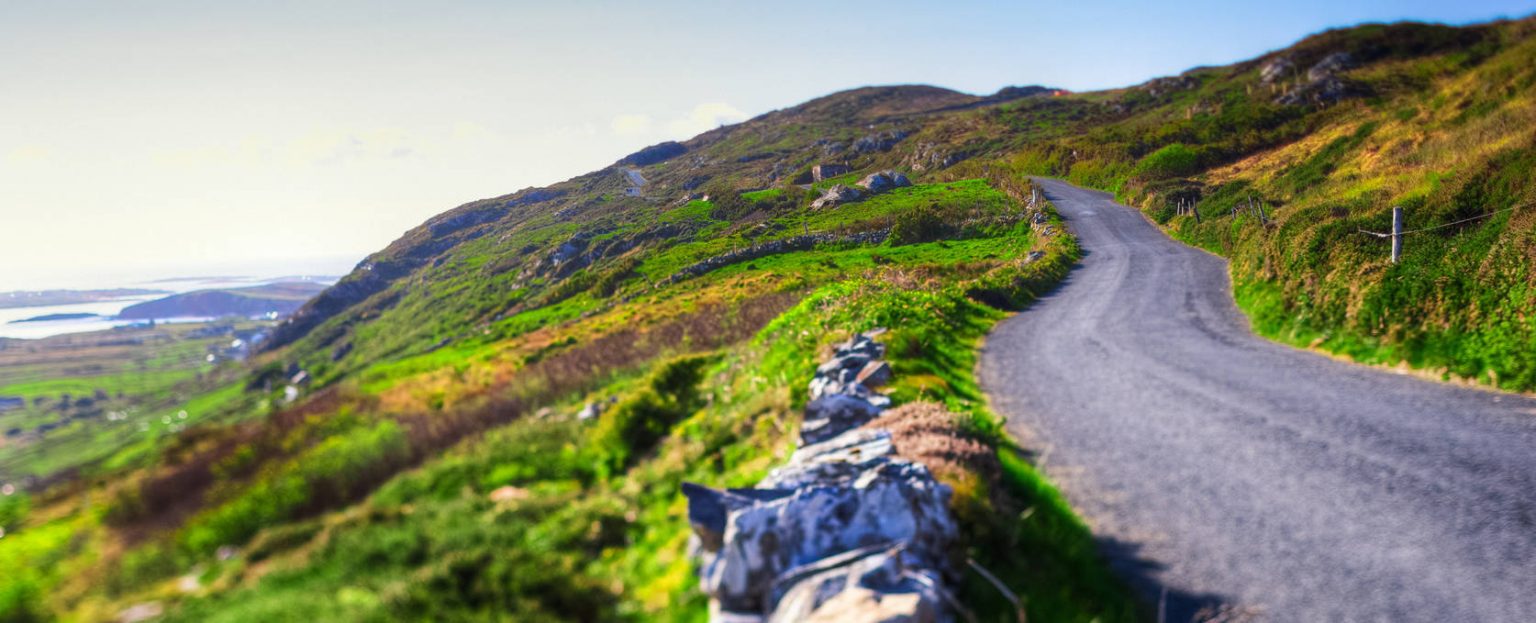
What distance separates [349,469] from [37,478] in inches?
103

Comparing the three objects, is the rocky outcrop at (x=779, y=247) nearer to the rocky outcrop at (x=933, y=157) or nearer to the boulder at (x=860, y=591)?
the boulder at (x=860, y=591)

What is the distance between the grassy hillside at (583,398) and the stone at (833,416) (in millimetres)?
663

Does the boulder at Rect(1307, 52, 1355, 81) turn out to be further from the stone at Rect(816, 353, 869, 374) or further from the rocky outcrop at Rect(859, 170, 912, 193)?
the stone at Rect(816, 353, 869, 374)

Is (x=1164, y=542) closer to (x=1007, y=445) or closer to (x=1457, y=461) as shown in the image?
(x=1007, y=445)

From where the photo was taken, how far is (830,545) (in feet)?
21.2

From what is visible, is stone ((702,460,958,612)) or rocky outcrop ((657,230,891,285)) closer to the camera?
stone ((702,460,958,612))

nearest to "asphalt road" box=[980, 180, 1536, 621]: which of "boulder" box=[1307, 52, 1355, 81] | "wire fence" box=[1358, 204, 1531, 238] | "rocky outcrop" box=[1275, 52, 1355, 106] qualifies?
"wire fence" box=[1358, 204, 1531, 238]

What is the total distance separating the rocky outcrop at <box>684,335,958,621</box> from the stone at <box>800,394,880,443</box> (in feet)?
7.98

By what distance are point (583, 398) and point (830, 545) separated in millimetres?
10334

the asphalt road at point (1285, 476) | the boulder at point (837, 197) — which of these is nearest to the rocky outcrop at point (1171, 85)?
the boulder at point (837, 197)

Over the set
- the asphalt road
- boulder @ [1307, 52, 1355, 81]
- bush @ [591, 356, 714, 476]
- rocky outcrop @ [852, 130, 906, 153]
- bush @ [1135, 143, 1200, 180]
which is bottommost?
the asphalt road

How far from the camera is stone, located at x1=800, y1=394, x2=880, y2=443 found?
10570 mm

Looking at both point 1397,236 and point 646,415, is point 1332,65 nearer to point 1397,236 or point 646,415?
point 1397,236

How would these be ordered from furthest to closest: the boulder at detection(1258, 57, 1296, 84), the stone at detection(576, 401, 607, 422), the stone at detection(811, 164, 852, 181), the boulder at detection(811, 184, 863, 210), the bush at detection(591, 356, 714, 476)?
the stone at detection(811, 164, 852, 181) → the boulder at detection(1258, 57, 1296, 84) → the boulder at detection(811, 184, 863, 210) → the stone at detection(576, 401, 607, 422) → the bush at detection(591, 356, 714, 476)
